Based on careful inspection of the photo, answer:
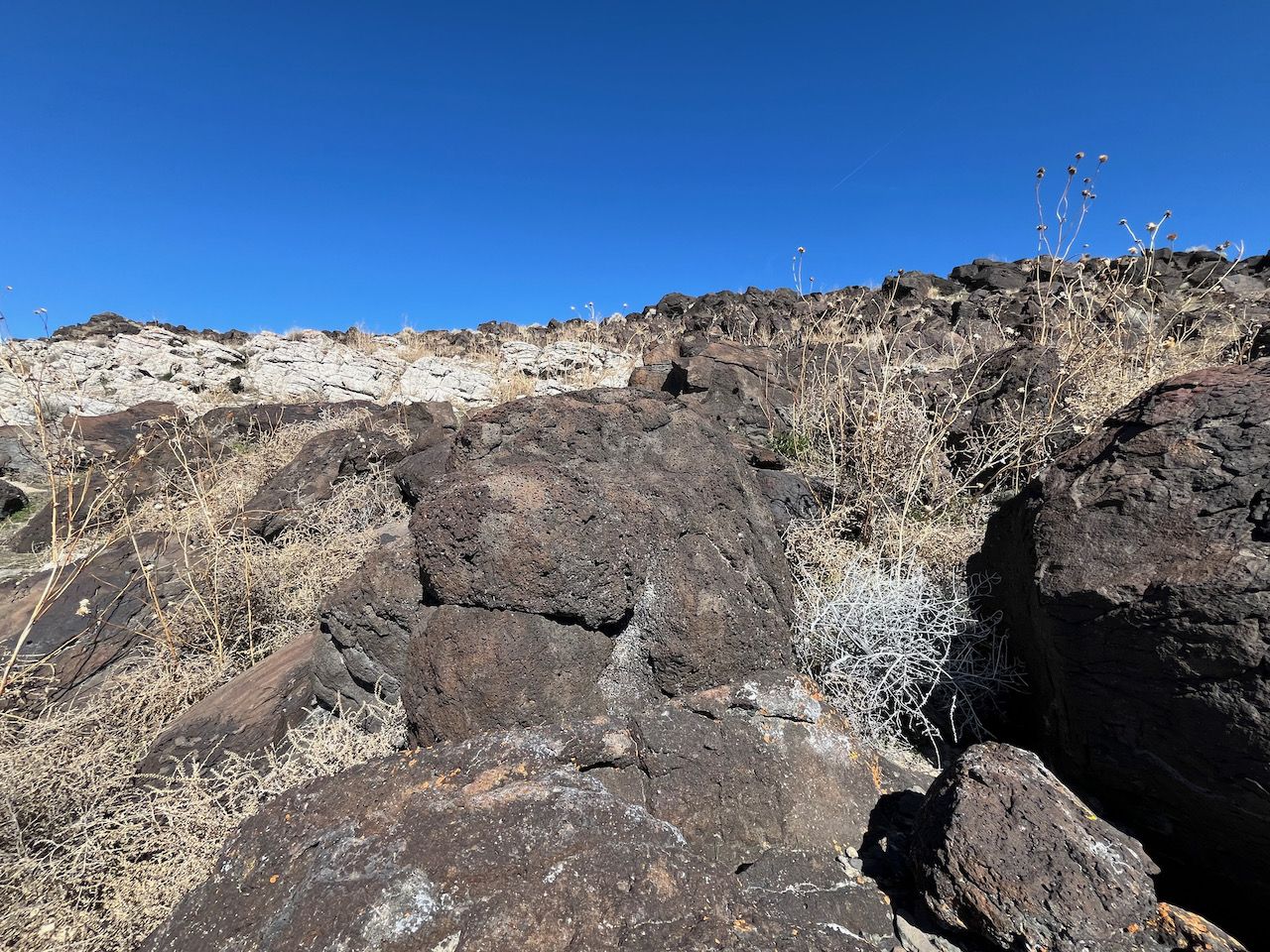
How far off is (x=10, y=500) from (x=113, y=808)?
17.2ft

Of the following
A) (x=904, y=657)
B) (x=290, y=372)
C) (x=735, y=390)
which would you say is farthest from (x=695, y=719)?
(x=290, y=372)

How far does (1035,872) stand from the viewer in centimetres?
142

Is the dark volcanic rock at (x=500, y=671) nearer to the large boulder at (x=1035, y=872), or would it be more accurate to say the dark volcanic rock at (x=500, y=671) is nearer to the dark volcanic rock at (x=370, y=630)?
the dark volcanic rock at (x=370, y=630)

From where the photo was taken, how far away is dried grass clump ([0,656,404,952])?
1.93 meters

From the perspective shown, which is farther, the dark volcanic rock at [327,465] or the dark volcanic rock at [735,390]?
the dark volcanic rock at [735,390]

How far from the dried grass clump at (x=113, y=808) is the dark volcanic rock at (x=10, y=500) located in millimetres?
4230

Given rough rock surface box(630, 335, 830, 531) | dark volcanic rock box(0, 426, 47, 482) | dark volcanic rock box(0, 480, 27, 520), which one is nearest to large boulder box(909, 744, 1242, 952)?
rough rock surface box(630, 335, 830, 531)

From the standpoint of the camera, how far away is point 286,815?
1596 mm

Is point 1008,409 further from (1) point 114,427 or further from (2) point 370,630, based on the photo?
(1) point 114,427

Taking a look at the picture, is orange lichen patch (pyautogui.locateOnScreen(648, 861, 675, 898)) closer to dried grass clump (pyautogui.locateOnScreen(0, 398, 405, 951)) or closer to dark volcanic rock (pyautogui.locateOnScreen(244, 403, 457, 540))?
dried grass clump (pyautogui.locateOnScreen(0, 398, 405, 951))

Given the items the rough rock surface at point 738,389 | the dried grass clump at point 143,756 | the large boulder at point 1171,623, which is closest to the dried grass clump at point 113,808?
the dried grass clump at point 143,756

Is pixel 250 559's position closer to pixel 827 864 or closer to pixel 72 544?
pixel 72 544

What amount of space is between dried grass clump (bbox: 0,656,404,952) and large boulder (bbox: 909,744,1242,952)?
1.93m

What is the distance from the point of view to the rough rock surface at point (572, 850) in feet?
4.18
